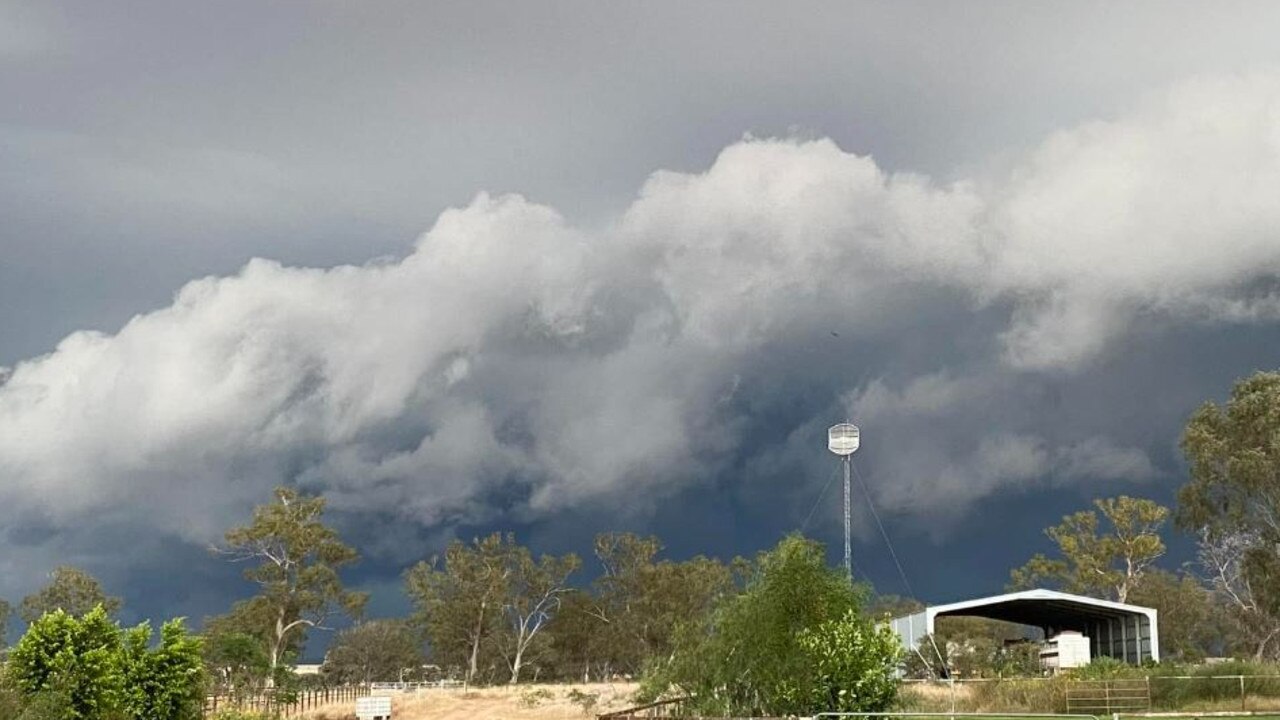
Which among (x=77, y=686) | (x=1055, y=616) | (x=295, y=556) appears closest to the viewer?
(x=77, y=686)

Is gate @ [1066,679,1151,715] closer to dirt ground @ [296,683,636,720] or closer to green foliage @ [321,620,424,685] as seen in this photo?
dirt ground @ [296,683,636,720]

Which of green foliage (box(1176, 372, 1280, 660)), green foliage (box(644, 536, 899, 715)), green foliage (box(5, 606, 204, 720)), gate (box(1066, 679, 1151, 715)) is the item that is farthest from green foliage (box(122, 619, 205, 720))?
green foliage (box(1176, 372, 1280, 660))

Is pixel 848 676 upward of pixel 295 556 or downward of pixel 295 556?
downward

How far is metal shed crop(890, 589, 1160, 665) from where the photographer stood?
62844mm

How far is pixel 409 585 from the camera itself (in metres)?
106

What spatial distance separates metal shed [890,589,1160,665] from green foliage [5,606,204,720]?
1480 inches

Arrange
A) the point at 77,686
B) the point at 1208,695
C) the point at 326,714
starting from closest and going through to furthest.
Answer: the point at 77,686
the point at 1208,695
the point at 326,714

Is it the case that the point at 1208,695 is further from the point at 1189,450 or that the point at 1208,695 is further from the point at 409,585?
the point at 409,585

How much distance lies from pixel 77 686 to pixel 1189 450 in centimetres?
6401

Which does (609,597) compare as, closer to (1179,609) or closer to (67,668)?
(1179,609)

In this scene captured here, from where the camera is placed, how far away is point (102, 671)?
2975 cm

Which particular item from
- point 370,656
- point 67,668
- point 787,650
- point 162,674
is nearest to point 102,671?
point 67,668

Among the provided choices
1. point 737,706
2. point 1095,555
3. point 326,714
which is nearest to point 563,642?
point 1095,555

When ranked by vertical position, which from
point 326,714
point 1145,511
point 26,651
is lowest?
point 326,714
